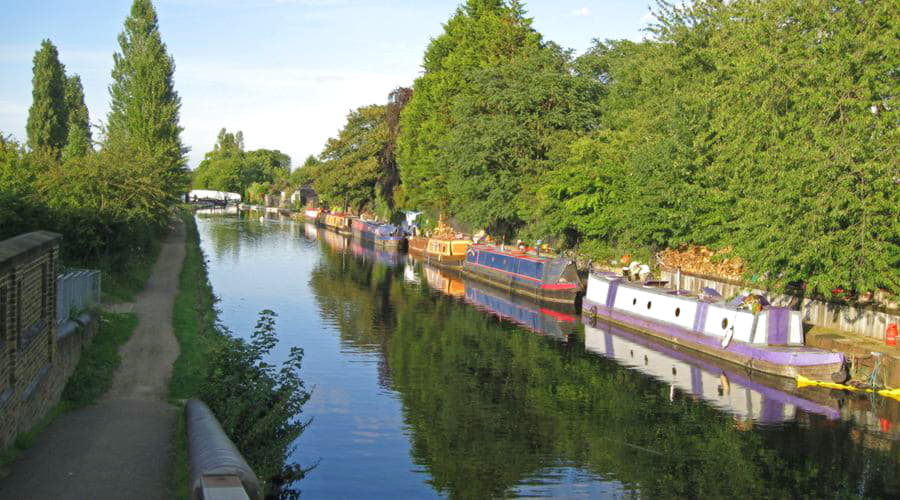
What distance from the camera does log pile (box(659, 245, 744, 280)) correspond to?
3522 centimetres

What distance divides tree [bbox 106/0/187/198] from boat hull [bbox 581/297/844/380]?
35720mm

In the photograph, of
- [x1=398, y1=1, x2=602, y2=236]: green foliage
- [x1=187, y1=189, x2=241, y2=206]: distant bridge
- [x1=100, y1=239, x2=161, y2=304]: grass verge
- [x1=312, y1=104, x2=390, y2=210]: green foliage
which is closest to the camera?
[x1=100, y1=239, x2=161, y2=304]: grass verge

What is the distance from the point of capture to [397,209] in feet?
293

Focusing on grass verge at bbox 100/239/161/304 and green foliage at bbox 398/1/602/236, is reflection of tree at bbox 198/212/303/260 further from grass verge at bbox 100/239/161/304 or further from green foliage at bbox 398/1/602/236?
grass verge at bbox 100/239/161/304

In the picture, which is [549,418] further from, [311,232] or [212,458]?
[311,232]

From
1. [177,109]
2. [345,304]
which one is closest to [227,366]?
[345,304]

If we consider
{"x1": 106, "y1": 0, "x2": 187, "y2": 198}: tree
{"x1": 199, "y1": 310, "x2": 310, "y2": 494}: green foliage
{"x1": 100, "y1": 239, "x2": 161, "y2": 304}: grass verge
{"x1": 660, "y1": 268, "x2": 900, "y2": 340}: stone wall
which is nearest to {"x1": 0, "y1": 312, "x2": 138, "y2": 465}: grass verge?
{"x1": 199, "y1": 310, "x2": 310, "y2": 494}: green foliage

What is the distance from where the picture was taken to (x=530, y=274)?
1734 inches

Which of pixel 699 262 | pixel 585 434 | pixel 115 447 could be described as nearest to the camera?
pixel 115 447

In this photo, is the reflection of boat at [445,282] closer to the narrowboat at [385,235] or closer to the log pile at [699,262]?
the log pile at [699,262]

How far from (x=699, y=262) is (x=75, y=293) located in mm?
26895

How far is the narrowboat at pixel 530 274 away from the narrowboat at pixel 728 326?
→ 5509 mm

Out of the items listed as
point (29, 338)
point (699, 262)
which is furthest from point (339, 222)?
point (29, 338)

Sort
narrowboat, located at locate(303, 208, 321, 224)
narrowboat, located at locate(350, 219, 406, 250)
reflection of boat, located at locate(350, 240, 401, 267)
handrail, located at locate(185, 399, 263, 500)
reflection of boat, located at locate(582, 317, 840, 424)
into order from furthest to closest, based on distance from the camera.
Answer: narrowboat, located at locate(303, 208, 321, 224)
narrowboat, located at locate(350, 219, 406, 250)
reflection of boat, located at locate(350, 240, 401, 267)
reflection of boat, located at locate(582, 317, 840, 424)
handrail, located at locate(185, 399, 263, 500)
